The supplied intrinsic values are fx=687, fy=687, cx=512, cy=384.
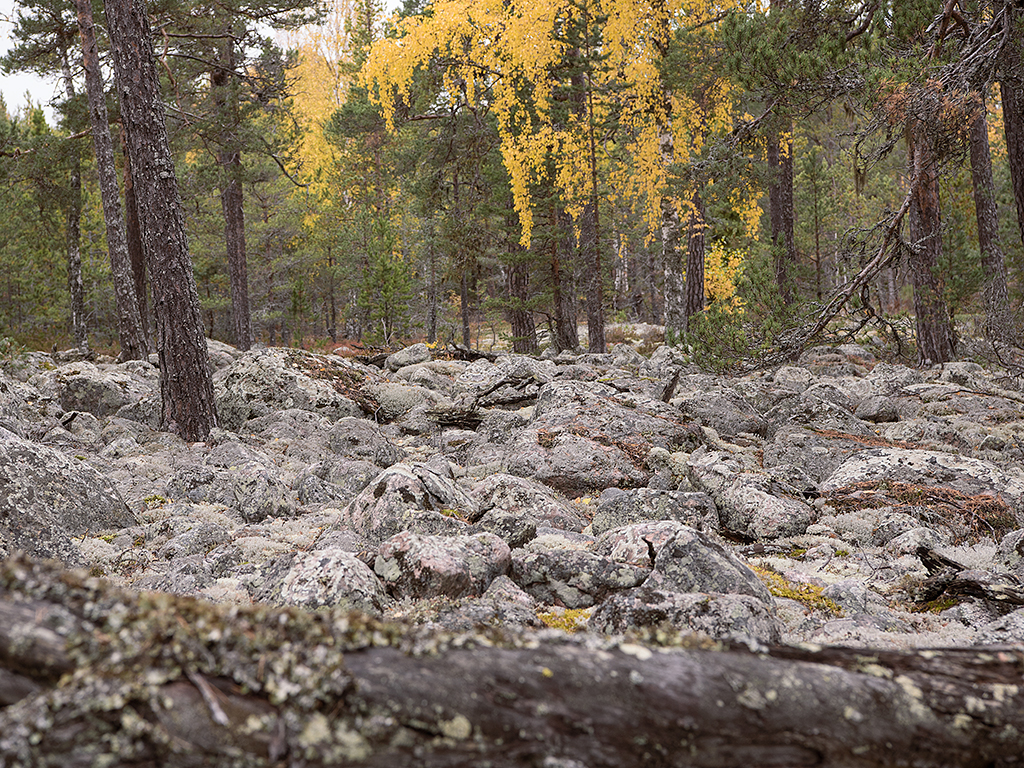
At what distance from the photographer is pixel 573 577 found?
3184mm

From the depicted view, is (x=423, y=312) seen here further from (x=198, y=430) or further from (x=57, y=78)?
(x=198, y=430)

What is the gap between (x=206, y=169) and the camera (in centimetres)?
1720

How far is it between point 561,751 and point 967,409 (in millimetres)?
8380

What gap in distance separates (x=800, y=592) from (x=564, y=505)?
172 cm

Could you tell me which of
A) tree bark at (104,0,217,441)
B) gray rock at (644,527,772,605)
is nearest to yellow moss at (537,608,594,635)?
gray rock at (644,527,772,605)

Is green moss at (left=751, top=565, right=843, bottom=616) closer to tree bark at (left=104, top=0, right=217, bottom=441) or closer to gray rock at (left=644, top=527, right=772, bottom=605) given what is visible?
gray rock at (left=644, top=527, right=772, bottom=605)

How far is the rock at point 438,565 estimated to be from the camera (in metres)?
3.00

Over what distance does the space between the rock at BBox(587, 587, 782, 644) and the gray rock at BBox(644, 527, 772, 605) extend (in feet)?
0.92

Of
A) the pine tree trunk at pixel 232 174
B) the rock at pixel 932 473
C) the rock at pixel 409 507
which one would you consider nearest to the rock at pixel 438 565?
the rock at pixel 409 507

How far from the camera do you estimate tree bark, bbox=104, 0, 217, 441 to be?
290 inches

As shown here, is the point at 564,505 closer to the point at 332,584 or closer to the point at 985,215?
the point at 332,584

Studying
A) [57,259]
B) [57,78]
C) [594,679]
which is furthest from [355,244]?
[594,679]

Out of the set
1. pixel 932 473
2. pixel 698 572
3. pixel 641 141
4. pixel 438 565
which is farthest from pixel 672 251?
pixel 438 565

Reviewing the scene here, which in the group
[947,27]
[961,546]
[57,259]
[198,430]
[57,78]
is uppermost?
[57,78]
